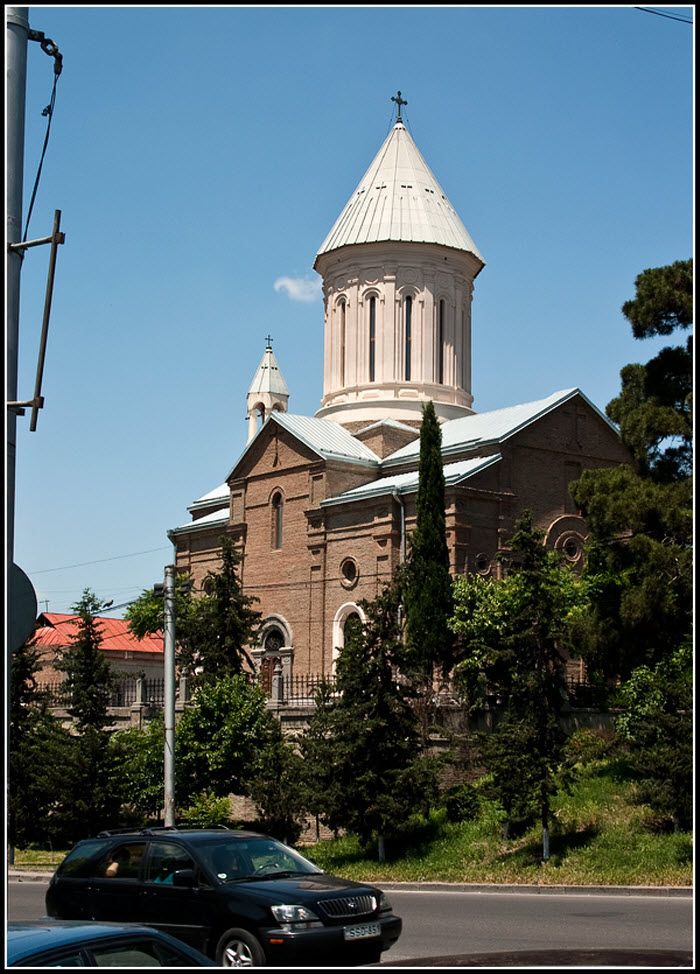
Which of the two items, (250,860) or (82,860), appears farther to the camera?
(82,860)

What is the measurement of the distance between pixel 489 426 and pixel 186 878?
1196 inches

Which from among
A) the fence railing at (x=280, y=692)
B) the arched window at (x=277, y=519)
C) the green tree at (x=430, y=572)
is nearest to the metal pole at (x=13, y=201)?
the green tree at (x=430, y=572)

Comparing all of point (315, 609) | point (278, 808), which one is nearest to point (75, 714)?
point (278, 808)

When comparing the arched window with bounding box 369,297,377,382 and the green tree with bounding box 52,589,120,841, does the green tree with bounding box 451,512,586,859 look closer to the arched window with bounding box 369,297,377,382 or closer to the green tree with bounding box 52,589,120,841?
the green tree with bounding box 52,589,120,841

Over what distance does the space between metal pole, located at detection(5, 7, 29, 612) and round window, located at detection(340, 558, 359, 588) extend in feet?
107

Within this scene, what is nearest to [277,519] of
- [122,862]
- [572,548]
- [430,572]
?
[572,548]

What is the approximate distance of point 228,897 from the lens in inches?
417

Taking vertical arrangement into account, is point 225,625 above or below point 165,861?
above

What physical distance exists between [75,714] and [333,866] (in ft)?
32.3

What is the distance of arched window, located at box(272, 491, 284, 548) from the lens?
42.7 metres

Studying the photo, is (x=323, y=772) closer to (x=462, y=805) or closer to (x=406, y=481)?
(x=462, y=805)

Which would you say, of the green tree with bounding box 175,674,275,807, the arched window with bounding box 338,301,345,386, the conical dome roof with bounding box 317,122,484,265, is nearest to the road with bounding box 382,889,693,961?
the green tree with bounding box 175,674,275,807

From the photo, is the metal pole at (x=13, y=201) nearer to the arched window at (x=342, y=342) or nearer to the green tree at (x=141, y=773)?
the green tree at (x=141, y=773)

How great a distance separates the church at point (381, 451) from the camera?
38.4 meters
